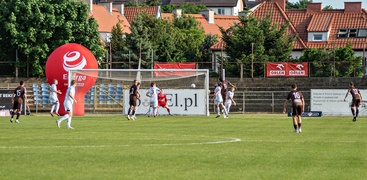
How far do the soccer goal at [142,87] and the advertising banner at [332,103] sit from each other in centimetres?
704

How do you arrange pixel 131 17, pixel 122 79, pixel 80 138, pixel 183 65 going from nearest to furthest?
pixel 80 138, pixel 122 79, pixel 183 65, pixel 131 17

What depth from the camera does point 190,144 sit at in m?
22.5

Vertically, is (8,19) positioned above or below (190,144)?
above

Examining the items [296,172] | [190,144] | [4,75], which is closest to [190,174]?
[296,172]

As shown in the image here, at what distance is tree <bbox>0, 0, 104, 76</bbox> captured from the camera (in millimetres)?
Result: 66688

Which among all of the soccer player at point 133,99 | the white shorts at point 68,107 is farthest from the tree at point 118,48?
the white shorts at point 68,107

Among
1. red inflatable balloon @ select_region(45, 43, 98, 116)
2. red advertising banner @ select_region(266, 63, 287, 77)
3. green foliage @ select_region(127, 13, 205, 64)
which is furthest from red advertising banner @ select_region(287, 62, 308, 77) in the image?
red inflatable balloon @ select_region(45, 43, 98, 116)

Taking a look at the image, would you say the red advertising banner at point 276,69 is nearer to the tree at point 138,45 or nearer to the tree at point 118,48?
the tree at point 118,48

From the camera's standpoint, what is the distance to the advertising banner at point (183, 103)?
166 feet

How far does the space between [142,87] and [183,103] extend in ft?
22.9

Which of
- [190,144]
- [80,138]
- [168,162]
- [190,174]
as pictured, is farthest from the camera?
[80,138]

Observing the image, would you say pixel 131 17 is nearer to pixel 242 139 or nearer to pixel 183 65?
pixel 183 65

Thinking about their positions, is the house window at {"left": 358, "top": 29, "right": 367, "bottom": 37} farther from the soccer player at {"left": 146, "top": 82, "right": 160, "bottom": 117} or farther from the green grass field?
the green grass field

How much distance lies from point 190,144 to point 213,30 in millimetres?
117605
